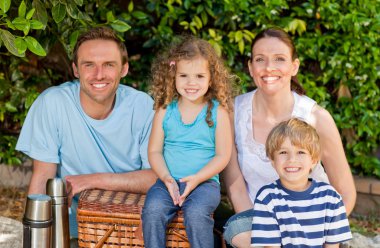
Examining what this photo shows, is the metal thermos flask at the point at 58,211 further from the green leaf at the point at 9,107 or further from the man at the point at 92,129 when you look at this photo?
the green leaf at the point at 9,107

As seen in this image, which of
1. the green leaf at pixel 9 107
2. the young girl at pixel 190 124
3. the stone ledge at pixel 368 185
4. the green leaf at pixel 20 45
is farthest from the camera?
the stone ledge at pixel 368 185

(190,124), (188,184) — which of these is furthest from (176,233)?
(190,124)

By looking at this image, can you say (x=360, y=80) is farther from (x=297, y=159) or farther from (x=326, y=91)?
(x=297, y=159)

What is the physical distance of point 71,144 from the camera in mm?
3236

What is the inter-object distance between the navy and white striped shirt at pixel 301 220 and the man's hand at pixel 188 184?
0.31 metres

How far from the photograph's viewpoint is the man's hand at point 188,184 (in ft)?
9.20

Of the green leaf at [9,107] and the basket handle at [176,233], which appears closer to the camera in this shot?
the basket handle at [176,233]

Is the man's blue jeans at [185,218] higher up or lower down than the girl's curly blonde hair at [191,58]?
lower down

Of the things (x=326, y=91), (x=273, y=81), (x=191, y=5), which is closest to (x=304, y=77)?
(x=326, y=91)

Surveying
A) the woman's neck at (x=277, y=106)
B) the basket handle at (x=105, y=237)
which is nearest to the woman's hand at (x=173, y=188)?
the basket handle at (x=105, y=237)

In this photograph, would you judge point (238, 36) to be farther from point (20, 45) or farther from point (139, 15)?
point (20, 45)

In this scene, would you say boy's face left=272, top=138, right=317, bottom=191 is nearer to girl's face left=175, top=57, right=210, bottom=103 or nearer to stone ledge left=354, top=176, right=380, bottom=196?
girl's face left=175, top=57, right=210, bottom=103

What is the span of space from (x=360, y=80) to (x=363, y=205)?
832 millimetres

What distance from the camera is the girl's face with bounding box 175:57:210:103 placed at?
2.94 m
